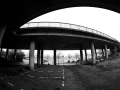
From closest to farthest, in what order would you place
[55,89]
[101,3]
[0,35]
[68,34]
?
[55,89], [101,3], [0,35], [68,34]

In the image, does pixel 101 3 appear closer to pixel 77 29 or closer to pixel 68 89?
pixel 68 89

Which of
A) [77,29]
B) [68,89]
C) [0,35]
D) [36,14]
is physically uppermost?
[77,29]

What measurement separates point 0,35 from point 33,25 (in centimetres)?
968

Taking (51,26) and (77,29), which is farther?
(77,29)

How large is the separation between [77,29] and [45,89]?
18280 mm

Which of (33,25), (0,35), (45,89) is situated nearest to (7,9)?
(0,35)

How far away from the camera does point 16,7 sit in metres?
7.88

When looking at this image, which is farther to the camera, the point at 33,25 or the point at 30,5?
the point at 33,25

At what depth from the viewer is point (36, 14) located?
870 cm

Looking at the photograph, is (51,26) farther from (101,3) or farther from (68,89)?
(68,89)

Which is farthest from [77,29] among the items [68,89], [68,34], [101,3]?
[68,89]

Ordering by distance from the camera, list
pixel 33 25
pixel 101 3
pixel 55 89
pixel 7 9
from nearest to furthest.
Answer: pixel 55 89
pixel 101 3
pixel 7 9
pixel 33 25

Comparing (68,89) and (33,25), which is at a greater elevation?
(33,25)

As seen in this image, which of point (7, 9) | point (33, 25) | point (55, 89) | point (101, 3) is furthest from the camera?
point (33, 25)
